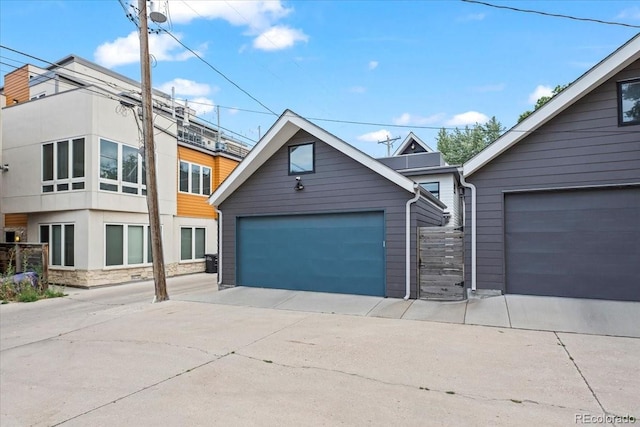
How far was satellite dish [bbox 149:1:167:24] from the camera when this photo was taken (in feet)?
30.6

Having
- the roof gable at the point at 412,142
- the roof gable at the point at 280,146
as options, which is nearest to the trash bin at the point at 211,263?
the roof gable at the point at 280,146

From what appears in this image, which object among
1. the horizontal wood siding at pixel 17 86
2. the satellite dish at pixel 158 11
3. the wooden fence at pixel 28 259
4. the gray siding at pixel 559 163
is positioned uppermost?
the horizontal wood siding at pixel 17 86

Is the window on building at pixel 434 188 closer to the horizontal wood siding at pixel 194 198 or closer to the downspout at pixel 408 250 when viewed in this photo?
the downspout at pixel 408 250

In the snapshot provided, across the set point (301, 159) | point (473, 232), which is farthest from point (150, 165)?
point (473, 232)

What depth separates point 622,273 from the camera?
6949mm

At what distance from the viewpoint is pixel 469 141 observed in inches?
1565

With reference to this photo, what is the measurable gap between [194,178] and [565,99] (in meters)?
13.7

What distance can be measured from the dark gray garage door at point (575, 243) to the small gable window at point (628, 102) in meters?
1.34

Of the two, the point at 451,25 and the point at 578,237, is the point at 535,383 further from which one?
the point at 451,25

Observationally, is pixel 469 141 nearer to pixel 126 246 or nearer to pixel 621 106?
pixel 621 106

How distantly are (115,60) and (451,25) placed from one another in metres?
14.1

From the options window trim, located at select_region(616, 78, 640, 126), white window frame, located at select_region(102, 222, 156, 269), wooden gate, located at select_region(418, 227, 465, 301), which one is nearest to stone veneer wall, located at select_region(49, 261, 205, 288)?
white window frame, located at select_region(102, 222, 156, 269)

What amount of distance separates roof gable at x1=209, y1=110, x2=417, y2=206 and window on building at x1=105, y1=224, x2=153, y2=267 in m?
4.22

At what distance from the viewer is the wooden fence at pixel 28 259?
11070 millimetres
